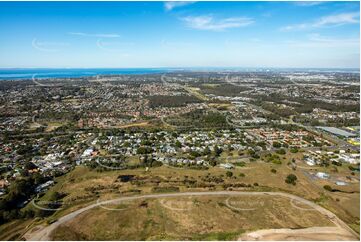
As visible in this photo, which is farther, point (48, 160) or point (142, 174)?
point (48, 160)

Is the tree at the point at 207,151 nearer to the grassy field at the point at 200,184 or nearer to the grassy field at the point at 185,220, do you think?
the grassy field at the point at 200,184

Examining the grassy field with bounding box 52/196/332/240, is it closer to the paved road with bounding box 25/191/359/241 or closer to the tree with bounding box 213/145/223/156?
the paved road with bounding box 25/191/359/241

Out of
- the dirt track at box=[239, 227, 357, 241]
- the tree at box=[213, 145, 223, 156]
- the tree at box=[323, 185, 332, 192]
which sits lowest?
the tree at box=[323, 185, 332, 192]

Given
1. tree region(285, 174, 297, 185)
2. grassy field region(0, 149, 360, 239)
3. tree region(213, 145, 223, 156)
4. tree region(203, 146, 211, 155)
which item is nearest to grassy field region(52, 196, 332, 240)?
grassy field region(0, 149, 360, 239)

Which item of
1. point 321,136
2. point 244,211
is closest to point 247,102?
point 321,136

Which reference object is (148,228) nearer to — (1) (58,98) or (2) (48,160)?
(2) (48,160)

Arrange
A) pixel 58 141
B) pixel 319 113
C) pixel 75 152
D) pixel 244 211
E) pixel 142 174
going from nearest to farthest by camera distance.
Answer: pixel 244 211 → pixel 142 174 → pixel 75 152 → pixel 58 141 → pixel 319 113

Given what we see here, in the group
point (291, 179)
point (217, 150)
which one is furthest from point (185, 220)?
point (217, 150)

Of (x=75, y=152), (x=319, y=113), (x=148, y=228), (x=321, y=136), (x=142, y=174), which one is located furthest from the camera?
(x=319, y=113)

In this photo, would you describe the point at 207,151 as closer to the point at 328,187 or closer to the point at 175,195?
the point at 175,195

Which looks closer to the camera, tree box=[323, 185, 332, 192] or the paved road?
the paved road
